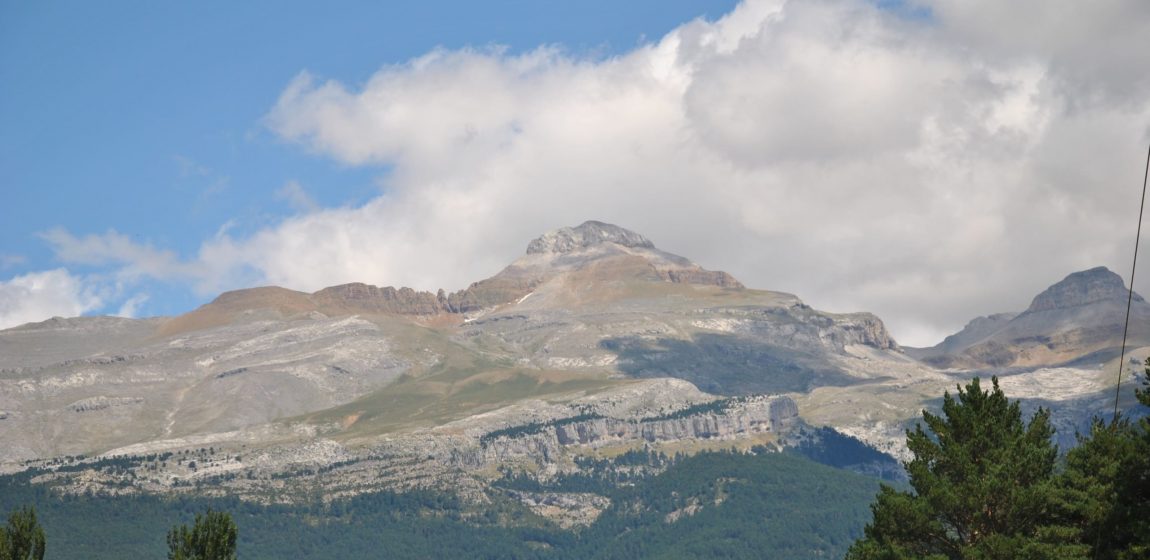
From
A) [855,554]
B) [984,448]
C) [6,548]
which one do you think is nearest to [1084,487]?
[984,448]

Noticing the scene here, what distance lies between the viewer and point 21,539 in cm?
14475

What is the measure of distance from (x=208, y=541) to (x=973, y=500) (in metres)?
69.3

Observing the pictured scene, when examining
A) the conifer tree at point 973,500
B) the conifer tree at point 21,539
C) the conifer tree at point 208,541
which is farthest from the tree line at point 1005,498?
the conifer tree at point 21,539

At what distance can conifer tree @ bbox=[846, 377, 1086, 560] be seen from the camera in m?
101

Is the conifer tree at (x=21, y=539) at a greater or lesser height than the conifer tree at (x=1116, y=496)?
greater

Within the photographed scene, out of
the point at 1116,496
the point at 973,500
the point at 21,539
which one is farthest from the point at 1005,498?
the point at 21,539

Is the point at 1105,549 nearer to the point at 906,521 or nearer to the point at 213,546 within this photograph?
the point at 906,521

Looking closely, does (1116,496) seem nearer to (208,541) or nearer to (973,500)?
(973,500)

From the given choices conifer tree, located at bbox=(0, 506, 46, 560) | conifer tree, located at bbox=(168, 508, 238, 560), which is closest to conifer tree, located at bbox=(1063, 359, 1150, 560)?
conifer tree, located at bbox=(168, 508, 238, 560)

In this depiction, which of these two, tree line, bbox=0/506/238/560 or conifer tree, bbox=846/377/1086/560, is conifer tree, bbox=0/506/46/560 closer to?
tree line, bbox=0/506/238/560

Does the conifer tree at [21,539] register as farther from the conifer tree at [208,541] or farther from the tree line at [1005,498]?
the tree line at [1005,498]

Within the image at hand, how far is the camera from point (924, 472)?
10844 centimetres

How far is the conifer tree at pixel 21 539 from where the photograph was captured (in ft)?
465

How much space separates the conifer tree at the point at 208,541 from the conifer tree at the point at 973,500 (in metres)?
57.1
